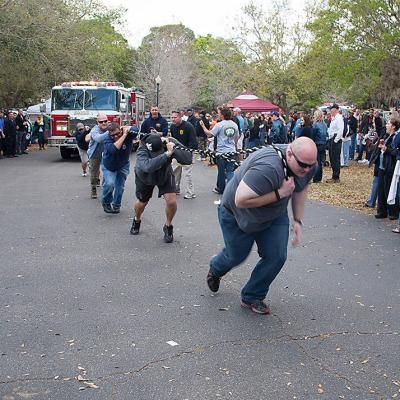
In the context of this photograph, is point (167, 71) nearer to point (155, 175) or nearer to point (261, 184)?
point (155, 175)

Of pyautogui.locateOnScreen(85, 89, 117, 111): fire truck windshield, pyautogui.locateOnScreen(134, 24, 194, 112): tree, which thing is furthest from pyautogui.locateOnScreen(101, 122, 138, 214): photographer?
pyautogui.locateOnScreen(134, 24, 194, 112): tree

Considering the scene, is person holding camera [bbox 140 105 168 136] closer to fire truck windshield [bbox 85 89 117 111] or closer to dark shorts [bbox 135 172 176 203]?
dark shorts [bbox 135 172 176 203]

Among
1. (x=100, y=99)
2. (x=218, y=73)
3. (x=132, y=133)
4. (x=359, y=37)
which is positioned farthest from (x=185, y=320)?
(x=218, y=73)

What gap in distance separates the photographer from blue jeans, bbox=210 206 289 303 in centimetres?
499

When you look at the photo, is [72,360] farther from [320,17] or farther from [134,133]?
[320,17]

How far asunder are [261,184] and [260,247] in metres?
0.80

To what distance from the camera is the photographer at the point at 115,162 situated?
33.3 feet

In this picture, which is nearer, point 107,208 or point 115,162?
point 115,162

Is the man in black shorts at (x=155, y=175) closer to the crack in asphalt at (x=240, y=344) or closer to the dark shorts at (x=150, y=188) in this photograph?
the dark shorts at (x=150, y=188)

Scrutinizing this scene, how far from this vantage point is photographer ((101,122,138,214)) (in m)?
10.2

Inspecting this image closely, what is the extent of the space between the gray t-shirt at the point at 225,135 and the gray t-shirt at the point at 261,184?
675 cm

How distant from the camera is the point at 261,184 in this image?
4.75 m

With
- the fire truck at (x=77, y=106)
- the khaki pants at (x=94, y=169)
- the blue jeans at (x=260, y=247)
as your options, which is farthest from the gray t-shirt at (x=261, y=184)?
the fire truck at (x=77, y=106)

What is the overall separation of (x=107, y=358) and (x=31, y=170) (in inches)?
616
